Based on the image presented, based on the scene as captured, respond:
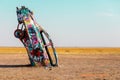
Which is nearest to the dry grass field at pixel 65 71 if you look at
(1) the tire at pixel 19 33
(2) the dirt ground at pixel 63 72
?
(2) the dirt ground at pixel 63 72

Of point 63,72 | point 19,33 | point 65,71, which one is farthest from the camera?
point 19,33

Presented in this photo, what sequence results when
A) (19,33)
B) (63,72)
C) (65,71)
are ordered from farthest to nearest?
(19,33) < (65,71) < (63,72)

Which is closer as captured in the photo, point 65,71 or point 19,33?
point 65,71

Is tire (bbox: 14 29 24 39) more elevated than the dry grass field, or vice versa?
tire (bbox: 14 29 24 39)

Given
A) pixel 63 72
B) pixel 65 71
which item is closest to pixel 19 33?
pixel 65 71

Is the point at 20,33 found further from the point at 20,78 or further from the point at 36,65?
the point at 20,78

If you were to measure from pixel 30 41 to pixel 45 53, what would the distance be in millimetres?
1623

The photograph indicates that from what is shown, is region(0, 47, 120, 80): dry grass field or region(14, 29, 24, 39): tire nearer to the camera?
region(0, 47, 120, 80): dry grass field

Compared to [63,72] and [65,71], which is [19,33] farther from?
[63,72]

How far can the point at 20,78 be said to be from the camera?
22641 millimetres

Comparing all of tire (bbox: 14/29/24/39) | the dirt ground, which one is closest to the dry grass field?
the dirt ground

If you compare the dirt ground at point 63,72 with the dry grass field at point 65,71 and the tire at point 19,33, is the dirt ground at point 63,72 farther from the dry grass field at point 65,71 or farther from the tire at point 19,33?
the tire at point 19,33

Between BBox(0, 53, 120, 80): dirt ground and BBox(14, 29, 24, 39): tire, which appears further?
BBox(14, 29, 24, 39): tire

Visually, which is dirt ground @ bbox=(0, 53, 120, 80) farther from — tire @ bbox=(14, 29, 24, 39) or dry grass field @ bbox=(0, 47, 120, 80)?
tire @ bbox=(14, 29, 24, 39)
